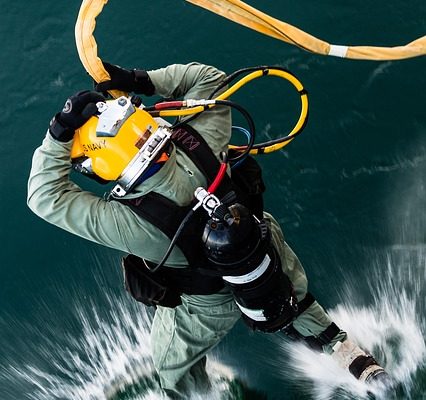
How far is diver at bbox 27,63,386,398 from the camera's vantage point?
250cm

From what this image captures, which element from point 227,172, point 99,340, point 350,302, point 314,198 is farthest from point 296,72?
point 99,340

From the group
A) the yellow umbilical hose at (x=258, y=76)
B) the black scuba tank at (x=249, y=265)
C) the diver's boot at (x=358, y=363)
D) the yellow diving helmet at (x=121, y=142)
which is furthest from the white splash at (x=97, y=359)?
the yellow diving helmet at (x=121, y=142)

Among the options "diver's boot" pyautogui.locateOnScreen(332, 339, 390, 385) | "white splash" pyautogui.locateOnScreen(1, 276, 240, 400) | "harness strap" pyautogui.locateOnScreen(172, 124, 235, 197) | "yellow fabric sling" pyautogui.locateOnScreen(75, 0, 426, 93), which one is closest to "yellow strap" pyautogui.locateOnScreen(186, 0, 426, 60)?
"yellow fabric sling" pyautogui.locateOnScreen(75, 0, 426, 93)

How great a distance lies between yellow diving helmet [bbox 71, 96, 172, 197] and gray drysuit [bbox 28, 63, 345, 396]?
72 mm

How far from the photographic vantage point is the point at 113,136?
2.47m

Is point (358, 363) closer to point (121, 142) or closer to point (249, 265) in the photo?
point (249, 265)

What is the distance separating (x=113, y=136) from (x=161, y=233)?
0.47 m

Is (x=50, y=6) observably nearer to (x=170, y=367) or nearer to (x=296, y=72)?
(x=296, y=72)

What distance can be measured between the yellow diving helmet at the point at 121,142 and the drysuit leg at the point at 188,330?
3.09 ft

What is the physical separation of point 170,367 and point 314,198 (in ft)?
5.21

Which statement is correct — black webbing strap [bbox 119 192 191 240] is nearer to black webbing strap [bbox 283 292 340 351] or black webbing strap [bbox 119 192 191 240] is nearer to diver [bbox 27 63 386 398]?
diver [bbox 27 63 386 398]

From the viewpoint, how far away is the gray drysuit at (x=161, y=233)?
8.49 ft

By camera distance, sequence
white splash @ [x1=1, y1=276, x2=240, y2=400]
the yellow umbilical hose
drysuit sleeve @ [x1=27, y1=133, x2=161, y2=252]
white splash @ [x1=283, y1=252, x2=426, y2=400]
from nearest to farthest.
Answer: drysuit sleeve @ [x1=27, y1=133, x2=161, y2=252], the yellow umbilical hose, white splash @ [x1=283, y1=252, x2=426, y2=400], white splash @ [x1=1, y1=276, x2=240, y2=400]

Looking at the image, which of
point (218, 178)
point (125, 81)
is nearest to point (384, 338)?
point (218, 178)
